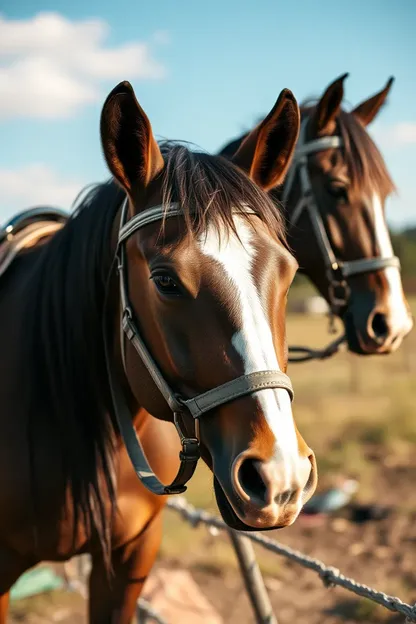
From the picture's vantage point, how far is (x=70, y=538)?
87.1 inches

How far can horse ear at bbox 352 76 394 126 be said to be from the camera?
3.74 metres

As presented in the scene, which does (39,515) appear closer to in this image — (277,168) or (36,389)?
(36,389)

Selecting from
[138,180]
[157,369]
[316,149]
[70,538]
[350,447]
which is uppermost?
[138,180]

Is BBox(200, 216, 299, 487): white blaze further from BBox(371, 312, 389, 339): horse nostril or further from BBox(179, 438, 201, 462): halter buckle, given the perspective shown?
BBox(371, 312, 389, 339): horse nostril

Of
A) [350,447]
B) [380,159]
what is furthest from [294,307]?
[380,159]

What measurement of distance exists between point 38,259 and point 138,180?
0.70 metres

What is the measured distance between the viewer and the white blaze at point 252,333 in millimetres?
1507

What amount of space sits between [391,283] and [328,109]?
103cm

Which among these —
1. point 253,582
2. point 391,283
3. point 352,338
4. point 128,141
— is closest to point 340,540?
point 253,582

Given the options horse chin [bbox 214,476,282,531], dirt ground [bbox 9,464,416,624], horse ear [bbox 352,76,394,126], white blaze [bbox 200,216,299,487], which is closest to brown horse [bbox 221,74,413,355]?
horse ear [bbox 352,76,394,126]

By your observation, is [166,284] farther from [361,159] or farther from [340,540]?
[340,540]

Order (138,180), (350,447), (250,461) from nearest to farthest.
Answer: (250,461) < (138,180) < (350,447)

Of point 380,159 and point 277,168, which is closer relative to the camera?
point 277,168

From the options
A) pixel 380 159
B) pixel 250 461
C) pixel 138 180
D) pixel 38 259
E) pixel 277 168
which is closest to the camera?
pixel 250 461
